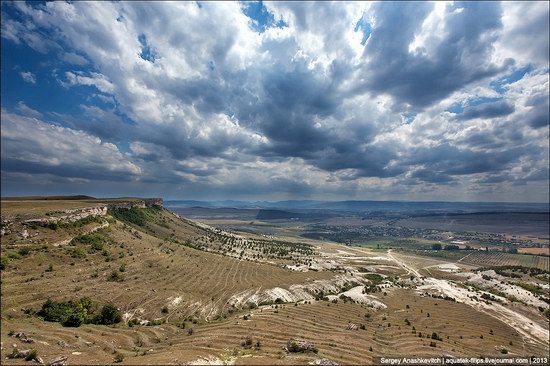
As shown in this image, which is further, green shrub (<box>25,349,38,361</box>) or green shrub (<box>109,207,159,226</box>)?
green shrub (<box>109,207,159,226</box>)

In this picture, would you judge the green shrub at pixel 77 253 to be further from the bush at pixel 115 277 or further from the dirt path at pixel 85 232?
the bush at pixel 115 277

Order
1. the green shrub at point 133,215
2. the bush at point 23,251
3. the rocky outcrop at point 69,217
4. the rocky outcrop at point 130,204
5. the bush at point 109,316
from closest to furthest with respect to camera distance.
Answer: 1. the bush at point 109,316
2. the bush at point 23,251
3. the rocky outcrop at point 69,217
4. the green shrub at point 133,215
5. the rocky outcrop at point 130,204

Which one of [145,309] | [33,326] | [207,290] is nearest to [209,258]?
[207,290]

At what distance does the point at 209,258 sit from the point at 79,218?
39.8 m

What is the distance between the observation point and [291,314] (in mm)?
49156

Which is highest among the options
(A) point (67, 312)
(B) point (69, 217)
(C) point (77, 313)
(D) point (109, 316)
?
(B) point (69, 217)

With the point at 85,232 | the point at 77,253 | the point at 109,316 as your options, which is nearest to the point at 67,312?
the point at 109,316

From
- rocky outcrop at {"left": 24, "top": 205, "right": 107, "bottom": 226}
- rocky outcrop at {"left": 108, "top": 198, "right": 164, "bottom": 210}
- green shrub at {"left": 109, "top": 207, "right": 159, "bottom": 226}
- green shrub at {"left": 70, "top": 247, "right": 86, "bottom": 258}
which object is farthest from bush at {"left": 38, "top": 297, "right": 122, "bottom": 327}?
rocky outcrop at {"left": 108, "top": 198, "right": 164, "bottom": 210}

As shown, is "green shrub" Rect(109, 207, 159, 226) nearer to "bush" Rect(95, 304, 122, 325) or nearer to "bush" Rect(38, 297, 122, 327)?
"bush" Rect(38, 297, 122, 327)

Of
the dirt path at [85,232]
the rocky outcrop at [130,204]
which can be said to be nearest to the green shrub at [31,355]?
the dirt path at [85,232]

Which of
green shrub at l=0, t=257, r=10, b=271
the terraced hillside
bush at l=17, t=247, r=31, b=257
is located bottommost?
the terraced hillside

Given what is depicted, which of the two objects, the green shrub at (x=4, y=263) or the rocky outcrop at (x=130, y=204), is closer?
the green shrub at (x=4, y=263)

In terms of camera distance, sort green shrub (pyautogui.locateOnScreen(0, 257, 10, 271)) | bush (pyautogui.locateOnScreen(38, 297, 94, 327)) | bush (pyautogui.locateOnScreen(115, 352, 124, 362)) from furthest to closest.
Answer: green shrub (pyautogui.locateOnScreen(0, 257, 10, 271)) → bush (pyautogui.locateOnScreen(38, 297, 94, 327)) → bush (pyautogui.locateOnScreen(115, 352, 124, 362))

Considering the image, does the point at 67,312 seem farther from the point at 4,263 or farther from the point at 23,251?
the point at 23,251
